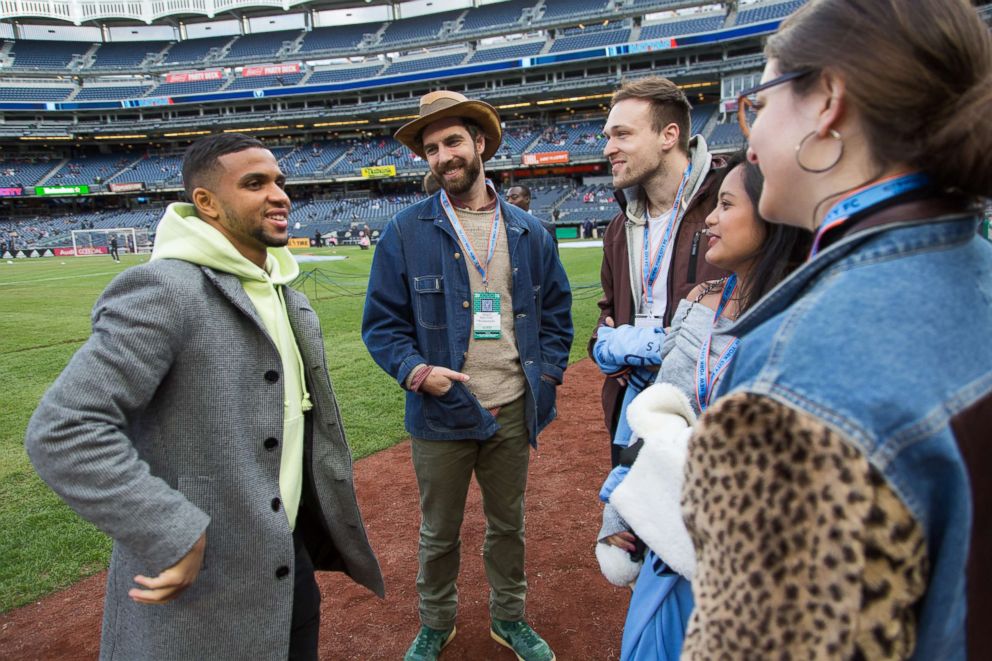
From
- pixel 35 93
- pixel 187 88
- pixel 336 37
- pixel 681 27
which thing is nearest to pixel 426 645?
pixel 681 27

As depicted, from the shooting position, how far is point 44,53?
60688 millimetres

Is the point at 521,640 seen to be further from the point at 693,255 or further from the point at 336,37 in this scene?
the point at 336,37

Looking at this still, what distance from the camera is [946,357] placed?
803 mm

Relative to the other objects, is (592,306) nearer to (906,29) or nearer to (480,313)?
(480,313)

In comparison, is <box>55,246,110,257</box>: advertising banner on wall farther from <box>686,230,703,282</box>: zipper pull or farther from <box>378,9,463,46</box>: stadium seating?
<box>686,230,703,282</box>: zipper pull

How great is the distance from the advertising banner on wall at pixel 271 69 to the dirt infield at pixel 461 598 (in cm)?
6397

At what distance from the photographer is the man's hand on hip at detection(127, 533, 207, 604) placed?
1589 millimetres

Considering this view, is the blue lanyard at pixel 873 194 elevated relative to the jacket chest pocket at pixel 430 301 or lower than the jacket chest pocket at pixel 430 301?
elevated

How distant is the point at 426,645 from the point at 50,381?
8113 mm

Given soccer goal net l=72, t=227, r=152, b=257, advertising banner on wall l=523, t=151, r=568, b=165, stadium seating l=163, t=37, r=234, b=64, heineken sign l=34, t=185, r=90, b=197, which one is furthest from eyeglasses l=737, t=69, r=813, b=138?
stadium seating l=163, t=37, r=234, b=64

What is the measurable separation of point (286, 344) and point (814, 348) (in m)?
1.86

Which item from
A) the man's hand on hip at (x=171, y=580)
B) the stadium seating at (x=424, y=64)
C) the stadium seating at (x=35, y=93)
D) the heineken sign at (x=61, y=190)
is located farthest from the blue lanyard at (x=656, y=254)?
the stadium seating at (x=35, y=93)

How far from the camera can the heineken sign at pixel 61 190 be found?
5416 cm

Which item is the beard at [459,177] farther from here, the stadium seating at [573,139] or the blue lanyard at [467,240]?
the stadium seating at [573,139]
